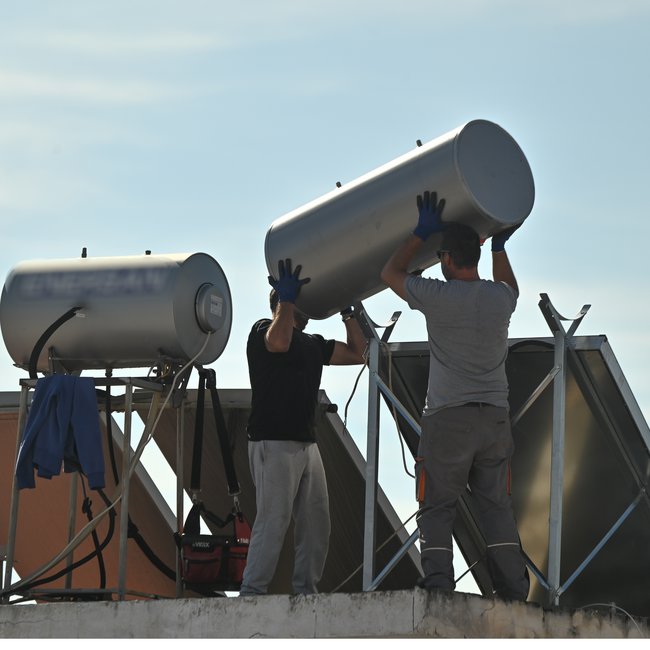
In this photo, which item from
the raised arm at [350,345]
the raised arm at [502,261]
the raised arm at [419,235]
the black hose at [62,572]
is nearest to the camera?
the raised arm at [419,235]

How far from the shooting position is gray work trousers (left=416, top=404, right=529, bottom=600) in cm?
719

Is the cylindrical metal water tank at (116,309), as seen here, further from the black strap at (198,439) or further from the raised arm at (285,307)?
the raised arm at (285,307)

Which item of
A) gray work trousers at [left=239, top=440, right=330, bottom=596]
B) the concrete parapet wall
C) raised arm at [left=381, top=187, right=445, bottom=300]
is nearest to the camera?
the concrete parapet wall

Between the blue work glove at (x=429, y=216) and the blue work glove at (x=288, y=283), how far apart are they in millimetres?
795

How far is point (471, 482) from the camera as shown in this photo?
7395 millimetres

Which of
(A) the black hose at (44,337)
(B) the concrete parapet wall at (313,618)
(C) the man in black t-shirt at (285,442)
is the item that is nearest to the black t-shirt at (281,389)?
(C) the man in black t-shirt at (285,442)

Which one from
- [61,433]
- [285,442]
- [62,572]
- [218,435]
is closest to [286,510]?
[285,442]

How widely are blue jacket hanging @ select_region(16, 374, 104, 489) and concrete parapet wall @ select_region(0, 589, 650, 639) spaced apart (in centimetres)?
98

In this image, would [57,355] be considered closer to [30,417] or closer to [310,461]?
[30,417]

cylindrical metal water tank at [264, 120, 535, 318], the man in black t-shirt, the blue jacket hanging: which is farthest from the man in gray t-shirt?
the blue jacket hanging

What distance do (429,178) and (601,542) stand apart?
249cm

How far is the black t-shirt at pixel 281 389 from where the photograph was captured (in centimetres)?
820

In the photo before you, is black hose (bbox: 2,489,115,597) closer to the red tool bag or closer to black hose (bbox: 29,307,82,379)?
the red tool bag

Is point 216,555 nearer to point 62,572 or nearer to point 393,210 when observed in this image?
point 62,572
